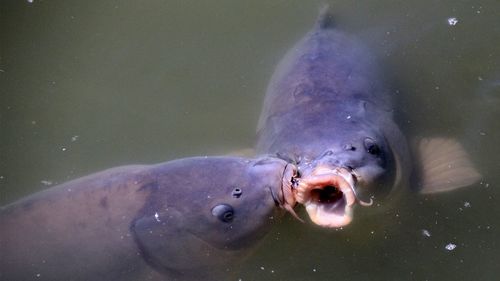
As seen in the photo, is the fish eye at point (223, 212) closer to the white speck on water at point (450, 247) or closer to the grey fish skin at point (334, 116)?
the grey fish skin at point (334, 116)

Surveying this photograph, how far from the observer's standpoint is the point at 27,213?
3.37m

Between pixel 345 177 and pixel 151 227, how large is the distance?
1.09 meters

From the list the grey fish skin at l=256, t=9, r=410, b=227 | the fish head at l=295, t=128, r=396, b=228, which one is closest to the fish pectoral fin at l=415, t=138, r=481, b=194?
the grey fish skin at l=256, t=9, r=410, b=227

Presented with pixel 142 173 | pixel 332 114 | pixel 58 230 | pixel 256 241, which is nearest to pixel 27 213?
pixel 58 230

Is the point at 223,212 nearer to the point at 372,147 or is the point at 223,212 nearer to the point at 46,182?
the point at 372,147

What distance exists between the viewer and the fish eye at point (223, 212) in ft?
10.2

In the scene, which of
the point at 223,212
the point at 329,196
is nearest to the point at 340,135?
the point at 329,196

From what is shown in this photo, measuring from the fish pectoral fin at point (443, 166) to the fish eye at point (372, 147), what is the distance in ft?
2.17

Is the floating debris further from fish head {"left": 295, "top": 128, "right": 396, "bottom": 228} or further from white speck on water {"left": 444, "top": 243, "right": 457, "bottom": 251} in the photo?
white speck on water {"left": 444, "top": 243, "right": 457, "bottom": 251}

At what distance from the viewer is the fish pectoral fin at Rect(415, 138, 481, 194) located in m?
3.71

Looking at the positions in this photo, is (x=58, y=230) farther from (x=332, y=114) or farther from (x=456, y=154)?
(x=456, y=154)

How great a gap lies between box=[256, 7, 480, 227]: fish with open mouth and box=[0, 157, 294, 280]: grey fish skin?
279mm

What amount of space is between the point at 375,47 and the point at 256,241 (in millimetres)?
1806

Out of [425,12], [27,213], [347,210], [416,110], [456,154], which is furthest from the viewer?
[425,12]
